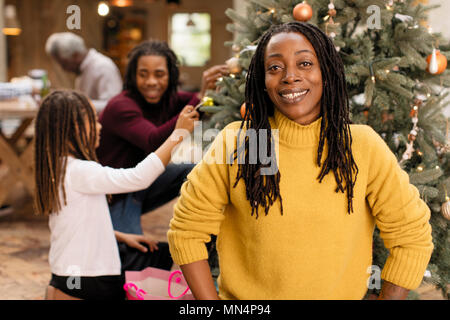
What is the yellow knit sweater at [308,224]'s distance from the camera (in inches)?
51.3

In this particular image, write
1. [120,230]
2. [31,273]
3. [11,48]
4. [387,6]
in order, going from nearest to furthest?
1. [387,6]
2. [120,230]
3. [31,273]
4. [11,48]

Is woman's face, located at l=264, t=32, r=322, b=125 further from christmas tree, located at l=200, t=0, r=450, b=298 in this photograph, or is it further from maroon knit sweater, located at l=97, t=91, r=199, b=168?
maroon knit sweater, located at l=97, t=91, r=199, b=168

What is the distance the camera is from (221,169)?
1.38m

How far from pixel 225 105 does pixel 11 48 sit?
822 cm

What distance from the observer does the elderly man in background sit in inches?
161

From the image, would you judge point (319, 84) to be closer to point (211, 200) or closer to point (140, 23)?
point (211, 200)

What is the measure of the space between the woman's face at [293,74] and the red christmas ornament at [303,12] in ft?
1.83

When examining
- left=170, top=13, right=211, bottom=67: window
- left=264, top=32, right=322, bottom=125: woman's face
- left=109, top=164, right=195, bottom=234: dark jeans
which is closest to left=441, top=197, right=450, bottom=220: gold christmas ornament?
left=264, top=32, right=322, bottom=125: woman's face

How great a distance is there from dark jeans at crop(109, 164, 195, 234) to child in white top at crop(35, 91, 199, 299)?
427 millimetres

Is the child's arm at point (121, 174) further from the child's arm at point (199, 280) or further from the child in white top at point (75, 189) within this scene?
the child's arm at point (199, 280)

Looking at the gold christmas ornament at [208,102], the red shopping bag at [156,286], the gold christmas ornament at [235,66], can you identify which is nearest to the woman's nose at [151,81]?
the gold christmas ornament at [208,102]

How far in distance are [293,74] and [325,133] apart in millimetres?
180
